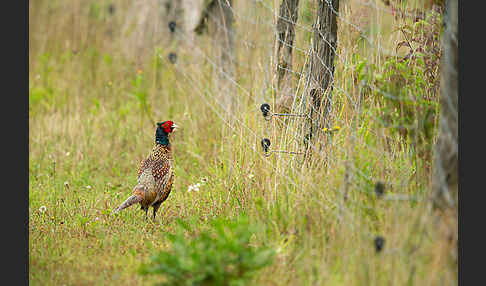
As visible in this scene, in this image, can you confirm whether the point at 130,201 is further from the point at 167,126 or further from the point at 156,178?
the point at 167,126

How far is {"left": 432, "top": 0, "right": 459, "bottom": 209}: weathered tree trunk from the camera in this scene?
3469 millimetres

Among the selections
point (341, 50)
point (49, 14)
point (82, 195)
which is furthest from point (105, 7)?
point (341, 50)

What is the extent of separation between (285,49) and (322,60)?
2.88ft

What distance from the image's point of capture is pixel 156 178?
552cm

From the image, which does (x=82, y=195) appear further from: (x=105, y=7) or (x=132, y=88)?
(x=105, y=7)

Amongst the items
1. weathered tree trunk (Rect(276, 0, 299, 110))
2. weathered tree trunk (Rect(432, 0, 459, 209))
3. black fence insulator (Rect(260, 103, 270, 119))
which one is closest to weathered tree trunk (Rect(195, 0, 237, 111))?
weathered tree trunk (Rect(276, 0, 299, 110))

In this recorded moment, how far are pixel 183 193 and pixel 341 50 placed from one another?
2.33m

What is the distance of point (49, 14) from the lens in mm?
10688

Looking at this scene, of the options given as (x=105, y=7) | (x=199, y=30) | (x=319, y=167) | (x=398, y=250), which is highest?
(x=105, y=7)

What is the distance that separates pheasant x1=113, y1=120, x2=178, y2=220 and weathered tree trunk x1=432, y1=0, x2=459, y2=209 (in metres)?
2.75

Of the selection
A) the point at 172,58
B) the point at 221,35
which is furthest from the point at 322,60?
the point at 172,58

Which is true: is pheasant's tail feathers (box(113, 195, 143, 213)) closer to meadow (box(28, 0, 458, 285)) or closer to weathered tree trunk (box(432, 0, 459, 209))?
meadow (box(28, 0, 458, 285))

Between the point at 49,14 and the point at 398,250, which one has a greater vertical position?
the point at 49,14

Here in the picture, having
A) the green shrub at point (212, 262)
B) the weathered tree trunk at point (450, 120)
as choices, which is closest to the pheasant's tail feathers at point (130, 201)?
the green shrub at point (212, 262)
